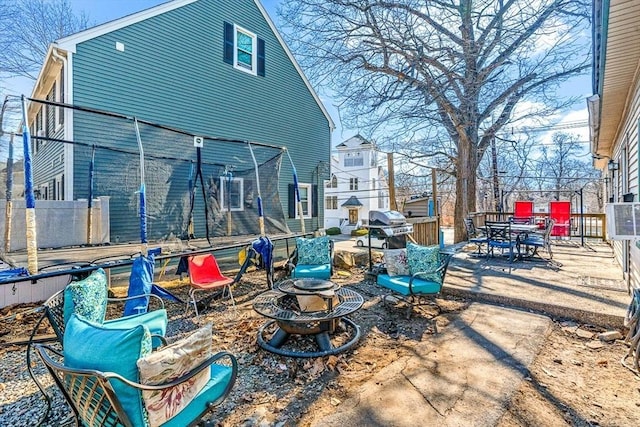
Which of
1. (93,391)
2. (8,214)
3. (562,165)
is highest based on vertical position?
(562,165)

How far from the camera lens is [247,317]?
4.40m

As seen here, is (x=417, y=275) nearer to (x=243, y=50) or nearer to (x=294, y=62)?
(x=243, y=50)

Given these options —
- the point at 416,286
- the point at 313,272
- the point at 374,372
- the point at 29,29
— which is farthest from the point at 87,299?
the point at 29,29

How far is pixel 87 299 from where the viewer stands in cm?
260

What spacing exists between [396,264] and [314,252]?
164cm

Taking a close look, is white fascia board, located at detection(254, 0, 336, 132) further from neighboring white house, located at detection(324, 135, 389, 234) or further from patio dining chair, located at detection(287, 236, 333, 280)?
neighboring white house, located at detection(324, 135, 389, 234)

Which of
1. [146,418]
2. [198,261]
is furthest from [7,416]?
[198,261]

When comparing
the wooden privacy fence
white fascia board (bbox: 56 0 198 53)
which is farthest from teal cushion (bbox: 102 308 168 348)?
the wooden privacy fence

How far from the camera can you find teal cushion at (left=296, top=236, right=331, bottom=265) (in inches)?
228

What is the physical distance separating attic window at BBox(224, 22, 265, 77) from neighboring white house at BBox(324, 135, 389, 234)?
1495 cm

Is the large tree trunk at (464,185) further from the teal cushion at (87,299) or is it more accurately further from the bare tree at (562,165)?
the bare tree at (562,165)

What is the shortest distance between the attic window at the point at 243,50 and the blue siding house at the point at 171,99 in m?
0.03

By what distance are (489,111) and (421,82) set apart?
110 inches

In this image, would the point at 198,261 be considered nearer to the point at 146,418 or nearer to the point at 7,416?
the point at 7,416
